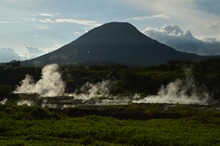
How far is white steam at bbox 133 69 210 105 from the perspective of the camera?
269 feet

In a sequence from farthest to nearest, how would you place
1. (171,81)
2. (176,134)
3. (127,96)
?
(171,81)
(127,96)
(176,134)

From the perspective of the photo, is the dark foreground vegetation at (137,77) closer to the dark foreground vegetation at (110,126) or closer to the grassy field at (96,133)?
the dark foreground vegetation at (110,126)

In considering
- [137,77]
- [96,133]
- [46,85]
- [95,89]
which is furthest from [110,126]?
[46,85]

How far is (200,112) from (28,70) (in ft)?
260

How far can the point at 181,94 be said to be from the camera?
8825cm

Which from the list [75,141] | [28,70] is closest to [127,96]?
[28,70]

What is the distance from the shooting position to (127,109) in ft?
228

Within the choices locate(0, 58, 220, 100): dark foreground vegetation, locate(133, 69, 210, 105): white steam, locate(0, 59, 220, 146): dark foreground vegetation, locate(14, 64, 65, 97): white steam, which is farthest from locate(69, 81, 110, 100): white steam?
locate(0, 59, 220, 146): dark foreground vegetation

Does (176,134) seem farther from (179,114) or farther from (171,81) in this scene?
(171,81)

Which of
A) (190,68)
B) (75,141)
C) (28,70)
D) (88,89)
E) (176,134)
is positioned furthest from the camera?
(28,70)

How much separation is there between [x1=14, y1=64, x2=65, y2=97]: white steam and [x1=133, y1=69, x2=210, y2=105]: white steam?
28.0m

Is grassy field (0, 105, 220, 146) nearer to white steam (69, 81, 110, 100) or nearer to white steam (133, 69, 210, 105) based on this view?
white steam (133, 69, 210, 105)

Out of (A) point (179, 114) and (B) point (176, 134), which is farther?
(A) point (179, 114)

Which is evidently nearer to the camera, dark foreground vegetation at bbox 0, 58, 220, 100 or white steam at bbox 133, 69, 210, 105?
white steam at bbox 133, 69, 210, 105
